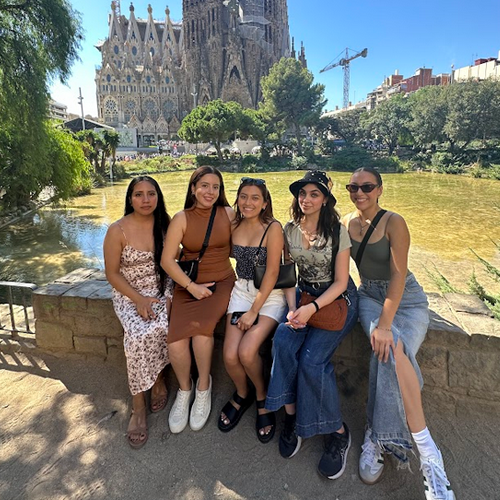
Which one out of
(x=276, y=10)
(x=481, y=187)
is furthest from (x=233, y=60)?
(x=481, y=187)

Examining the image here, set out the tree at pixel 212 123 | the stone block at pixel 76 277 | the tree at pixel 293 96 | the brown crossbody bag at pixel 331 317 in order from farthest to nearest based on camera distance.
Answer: the tree at pixel 293 96, the tree at pixel 212 123, the stone block at pixel 76 277, the brown crossbody bag at pixel 331 317

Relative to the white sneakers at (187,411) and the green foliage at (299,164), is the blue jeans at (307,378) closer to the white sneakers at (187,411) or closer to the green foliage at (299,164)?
the white sneakers at (187,411)

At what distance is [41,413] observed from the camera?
236 centimetres

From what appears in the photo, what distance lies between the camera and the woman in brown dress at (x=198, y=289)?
2.21 m

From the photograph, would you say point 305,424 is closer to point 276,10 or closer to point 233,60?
point 233,60

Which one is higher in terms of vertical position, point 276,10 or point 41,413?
point 276,10

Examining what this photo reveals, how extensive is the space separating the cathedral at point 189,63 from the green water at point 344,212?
43.4 meters

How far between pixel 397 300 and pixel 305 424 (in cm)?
81

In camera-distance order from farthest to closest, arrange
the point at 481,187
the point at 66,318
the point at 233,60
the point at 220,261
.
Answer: the point at 233,60 → the point at 481,187 → the point at 66,318 → the point at 220,261

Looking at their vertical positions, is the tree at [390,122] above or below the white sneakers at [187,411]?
above

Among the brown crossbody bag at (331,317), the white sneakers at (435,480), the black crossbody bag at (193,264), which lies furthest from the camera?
the black crossbody bag at (193,264)

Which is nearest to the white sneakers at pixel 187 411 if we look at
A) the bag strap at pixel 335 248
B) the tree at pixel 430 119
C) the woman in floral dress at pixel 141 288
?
the woman in floral dress at pixel 141 288

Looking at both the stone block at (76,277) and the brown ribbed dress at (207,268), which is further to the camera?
the stone block at (76,277)

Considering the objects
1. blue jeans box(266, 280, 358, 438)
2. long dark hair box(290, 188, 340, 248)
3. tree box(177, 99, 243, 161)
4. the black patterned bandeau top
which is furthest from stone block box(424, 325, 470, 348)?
tree box(177, 99, 243, 161)
